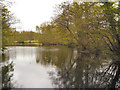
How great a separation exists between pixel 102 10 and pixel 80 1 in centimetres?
512

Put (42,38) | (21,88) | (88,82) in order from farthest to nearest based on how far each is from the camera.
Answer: (42,38), (88,82), (21,88)

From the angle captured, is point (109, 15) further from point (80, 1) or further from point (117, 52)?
point (80, 1)

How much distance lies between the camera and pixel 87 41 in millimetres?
11992

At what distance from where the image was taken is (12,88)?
371 centimetres

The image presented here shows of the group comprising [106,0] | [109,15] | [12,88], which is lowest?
[12,88]

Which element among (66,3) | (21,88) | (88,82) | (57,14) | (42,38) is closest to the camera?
(21,88)

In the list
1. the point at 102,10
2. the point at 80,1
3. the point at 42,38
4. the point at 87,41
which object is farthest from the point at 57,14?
the point at 42,38

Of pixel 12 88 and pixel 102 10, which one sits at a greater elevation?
pixel 102 10

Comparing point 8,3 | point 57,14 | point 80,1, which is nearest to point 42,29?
point 57,14

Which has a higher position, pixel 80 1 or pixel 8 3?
pixel 80 1

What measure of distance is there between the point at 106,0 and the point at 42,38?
34.2m

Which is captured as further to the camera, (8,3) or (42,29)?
(42,29)

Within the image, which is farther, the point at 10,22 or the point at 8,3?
the point at 10,22

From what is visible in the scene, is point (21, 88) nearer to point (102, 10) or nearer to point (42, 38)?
point (102, 10)
